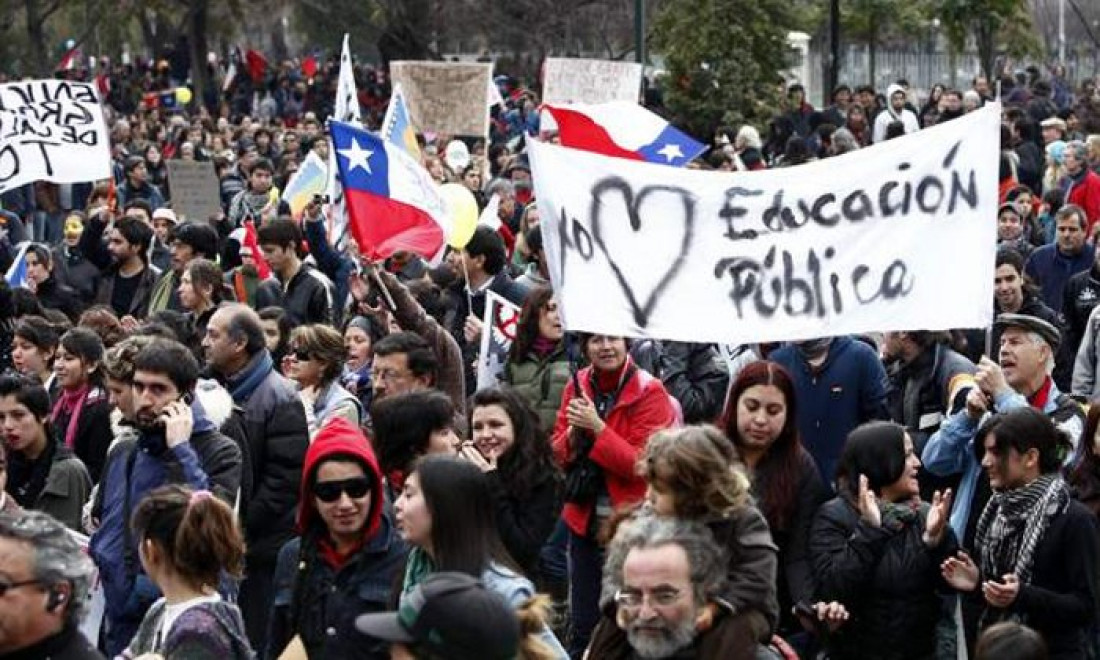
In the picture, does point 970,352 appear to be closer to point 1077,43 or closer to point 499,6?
point 499,6

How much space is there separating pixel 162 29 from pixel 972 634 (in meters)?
49.8

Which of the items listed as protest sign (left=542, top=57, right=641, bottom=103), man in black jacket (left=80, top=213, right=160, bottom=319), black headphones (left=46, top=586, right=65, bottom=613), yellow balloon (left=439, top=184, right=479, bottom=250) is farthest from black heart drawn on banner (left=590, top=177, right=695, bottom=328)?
protest sign (left=542, top=57, right=641, bottom=103)

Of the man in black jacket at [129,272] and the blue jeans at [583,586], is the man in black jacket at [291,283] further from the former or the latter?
the blue jeans at [583,586]

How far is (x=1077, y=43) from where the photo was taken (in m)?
56.3

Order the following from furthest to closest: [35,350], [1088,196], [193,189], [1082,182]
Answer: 1. [193,189]
2. [1082,182]
3. [1088,196]
4. [35,350]

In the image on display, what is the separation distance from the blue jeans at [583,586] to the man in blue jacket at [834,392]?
1311 mm

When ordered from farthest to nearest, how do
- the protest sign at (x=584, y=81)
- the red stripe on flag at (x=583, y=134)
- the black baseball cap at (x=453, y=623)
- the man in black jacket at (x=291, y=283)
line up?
1. the protest sign at (x=584, y=81)
2. the red stripe on flag at (x=583, y=134)
3. the man in black jacket at (x=291, y=283)
4. the black baseball cap at (x=453, y=623)

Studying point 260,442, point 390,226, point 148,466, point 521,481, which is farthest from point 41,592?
point 390,226

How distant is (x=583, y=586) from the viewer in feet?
28.6

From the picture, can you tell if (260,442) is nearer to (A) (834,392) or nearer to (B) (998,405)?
(A) (834,392)

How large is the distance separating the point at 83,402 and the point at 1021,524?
160 inches

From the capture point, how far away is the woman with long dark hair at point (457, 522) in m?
6.06

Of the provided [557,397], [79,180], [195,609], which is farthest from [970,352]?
[79,180]

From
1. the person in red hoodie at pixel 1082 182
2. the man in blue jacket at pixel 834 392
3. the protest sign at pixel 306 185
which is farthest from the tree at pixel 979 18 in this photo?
the man in blue jacket at pixel 834 392
